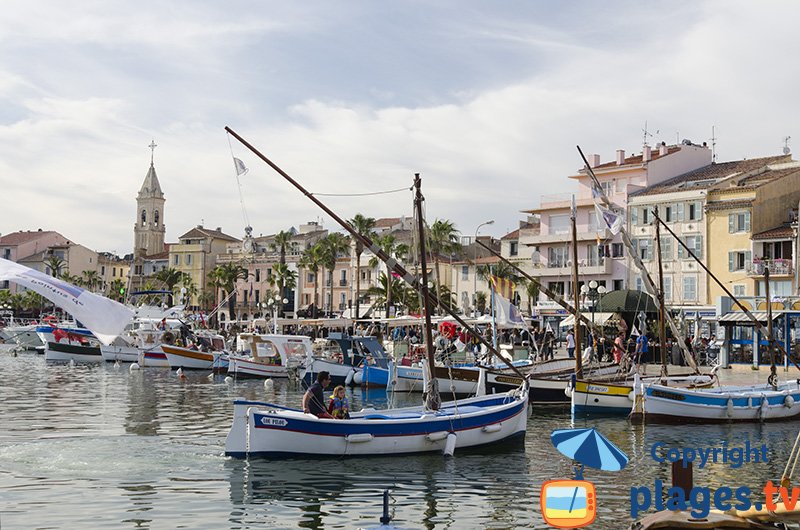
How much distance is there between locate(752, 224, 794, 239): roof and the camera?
68750mm

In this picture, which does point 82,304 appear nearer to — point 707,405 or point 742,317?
point 707,405

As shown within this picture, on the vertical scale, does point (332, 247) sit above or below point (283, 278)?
above

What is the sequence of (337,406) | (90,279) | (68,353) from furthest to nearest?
(90,279), (68,353), (337,406)

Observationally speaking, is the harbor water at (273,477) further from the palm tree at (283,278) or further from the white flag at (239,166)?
the palm tree at (283,278)

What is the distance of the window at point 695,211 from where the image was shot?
2955 inches

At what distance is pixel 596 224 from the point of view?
80375 mm

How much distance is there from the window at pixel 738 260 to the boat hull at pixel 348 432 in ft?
172

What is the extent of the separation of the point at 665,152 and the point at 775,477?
66.2 meters

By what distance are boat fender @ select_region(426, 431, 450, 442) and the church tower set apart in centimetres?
14715

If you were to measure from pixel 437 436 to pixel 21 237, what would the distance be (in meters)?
146

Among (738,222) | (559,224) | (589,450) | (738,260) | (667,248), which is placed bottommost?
(589,450)

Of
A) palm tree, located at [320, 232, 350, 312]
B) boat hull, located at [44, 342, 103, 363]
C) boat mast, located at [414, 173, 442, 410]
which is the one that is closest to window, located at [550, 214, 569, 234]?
palm tree, located at [320, 232, 350, 312]

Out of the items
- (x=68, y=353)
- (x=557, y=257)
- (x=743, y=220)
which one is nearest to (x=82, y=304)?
(x=68, y=353)

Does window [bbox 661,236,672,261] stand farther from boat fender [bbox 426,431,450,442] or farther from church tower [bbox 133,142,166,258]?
church tower [bbox 133,142,166,258]
